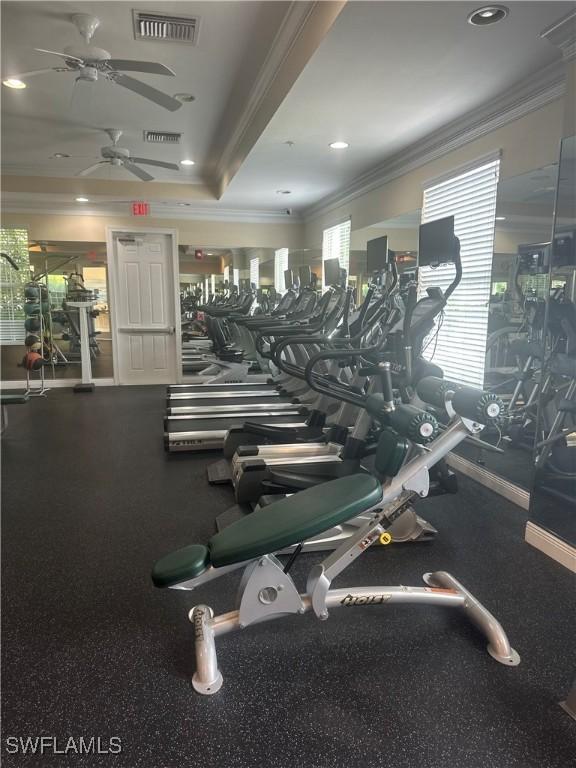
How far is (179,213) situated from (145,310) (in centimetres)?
156

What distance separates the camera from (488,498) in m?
3.22

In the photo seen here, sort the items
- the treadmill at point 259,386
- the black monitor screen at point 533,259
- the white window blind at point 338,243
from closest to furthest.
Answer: the black monitor screen at point 533,259 < the treadmill at point 259,386 < the white window blind at point 338,243

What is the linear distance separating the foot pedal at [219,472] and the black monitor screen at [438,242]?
1942 millimetres

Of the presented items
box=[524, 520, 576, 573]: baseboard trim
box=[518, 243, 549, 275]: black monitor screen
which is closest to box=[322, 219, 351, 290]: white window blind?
box=[518, 243, 549, 275]: black monitor screen

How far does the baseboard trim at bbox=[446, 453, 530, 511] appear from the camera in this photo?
307cm

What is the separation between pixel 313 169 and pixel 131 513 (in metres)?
4.02

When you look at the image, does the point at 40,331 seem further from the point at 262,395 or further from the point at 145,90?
the point at 145,90

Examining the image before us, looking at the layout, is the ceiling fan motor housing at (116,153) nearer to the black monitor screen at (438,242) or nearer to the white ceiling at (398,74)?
the white ceiling at (398,74)

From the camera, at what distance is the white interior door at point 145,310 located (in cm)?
705

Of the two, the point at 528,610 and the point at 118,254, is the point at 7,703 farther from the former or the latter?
the point at 118,254

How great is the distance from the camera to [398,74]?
2891 millimetres

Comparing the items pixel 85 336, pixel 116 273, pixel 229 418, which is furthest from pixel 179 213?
pixel 229 418

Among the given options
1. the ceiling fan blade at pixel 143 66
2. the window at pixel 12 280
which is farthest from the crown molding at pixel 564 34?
the window at pixel 12 280

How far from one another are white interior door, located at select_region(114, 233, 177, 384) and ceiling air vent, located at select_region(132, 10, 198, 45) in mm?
3999
